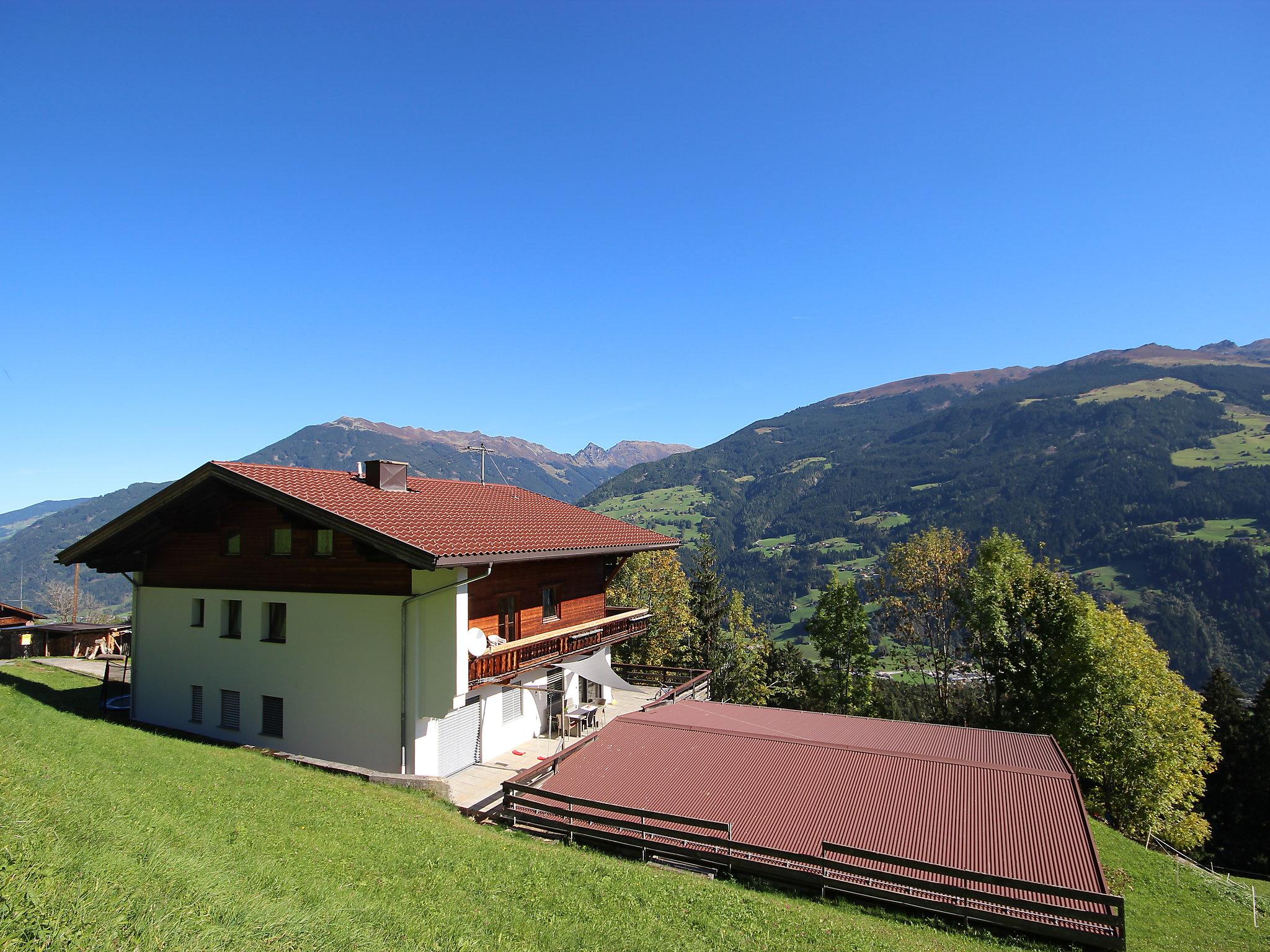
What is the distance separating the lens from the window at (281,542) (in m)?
18.2

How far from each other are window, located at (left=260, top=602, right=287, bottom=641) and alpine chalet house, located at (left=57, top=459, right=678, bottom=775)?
57mm

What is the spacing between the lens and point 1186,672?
118m

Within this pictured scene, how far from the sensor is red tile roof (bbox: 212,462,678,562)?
51.3ft

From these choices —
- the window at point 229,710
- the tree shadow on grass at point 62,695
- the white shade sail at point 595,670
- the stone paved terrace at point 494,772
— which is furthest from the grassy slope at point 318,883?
the tree shadow on grass at point 62,695

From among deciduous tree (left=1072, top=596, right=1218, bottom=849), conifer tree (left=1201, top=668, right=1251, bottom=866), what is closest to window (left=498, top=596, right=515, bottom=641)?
deciduous tree (left=1072, top=596, right=1218, bottom=849)

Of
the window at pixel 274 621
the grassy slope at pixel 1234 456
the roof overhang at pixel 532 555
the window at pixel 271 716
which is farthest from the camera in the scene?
the grassy slope at pixel 1234 456

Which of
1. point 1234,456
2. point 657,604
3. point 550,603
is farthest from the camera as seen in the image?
point 1234,456

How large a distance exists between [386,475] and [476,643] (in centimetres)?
679

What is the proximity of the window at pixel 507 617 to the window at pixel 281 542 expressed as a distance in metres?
5.88

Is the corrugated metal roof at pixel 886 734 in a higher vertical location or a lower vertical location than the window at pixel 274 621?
lower

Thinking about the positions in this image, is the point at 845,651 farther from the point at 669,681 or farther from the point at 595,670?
the point at 595,670

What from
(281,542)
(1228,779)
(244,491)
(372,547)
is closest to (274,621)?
(281,542)

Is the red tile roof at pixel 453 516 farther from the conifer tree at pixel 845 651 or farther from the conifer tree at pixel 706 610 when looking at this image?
the conifer tree at pixel 706 610

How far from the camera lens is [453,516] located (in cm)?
1855
